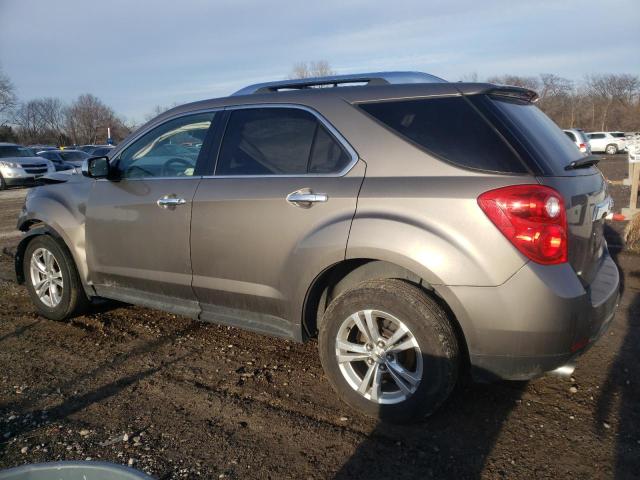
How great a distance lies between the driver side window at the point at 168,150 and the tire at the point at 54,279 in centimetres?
96

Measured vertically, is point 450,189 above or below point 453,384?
above

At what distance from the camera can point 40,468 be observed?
1432 millimetres

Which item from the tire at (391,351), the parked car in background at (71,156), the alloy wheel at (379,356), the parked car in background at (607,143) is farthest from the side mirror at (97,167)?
the parked car in background at (607,143)

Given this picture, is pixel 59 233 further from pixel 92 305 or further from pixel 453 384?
pixel 453 384

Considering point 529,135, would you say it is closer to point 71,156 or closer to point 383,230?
point 383,230

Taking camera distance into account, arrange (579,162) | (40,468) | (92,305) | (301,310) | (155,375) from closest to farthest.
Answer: (40,468), (579,162), (301,310), (155,375), (92,305)

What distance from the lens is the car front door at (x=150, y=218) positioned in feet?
12.8

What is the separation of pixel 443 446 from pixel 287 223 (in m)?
1.50

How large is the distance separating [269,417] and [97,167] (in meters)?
2.36

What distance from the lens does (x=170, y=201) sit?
3891 millimetres

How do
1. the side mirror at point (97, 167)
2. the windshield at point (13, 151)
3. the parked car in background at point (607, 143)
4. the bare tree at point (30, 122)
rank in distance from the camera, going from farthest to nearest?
1. the bare tree at point (30, 122)
2. the parked car in background at point (607, 143)
3. the windshield at point (13, 151)
4. the side mirror at point (97, 167)

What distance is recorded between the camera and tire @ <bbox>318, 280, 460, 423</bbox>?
2.91 metres

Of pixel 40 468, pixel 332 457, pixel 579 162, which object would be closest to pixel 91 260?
pixel 332 457

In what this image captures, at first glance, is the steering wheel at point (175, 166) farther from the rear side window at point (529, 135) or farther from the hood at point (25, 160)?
the hood at point (25, 160)
